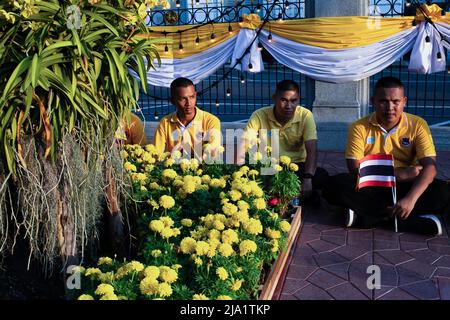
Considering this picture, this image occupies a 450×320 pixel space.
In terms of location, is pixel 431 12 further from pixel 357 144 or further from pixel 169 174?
pixel 169 174

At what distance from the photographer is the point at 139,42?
2912mm

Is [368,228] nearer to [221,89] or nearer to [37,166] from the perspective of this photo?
[37,166]

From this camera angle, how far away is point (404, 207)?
12.7 ft

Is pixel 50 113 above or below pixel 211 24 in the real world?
below

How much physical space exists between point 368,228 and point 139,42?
2.32 meters

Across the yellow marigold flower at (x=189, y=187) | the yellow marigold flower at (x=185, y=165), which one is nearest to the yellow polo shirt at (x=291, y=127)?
the yellow marigold flower at (x=185, y=165)

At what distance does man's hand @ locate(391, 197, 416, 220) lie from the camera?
3873 mm

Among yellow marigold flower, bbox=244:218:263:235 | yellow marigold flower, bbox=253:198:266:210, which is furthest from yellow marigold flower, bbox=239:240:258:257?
yellow marigold flower, bbox=253:198:266:210

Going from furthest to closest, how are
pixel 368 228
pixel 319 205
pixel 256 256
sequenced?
1. pixel 319 205
2. pixel 368 228
3. pixel 256 256

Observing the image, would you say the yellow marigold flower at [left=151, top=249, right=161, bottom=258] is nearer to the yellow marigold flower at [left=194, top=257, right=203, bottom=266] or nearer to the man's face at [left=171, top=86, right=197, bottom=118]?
the yellow marigold flower at [left=194, top=257, right=203, bottom=266]

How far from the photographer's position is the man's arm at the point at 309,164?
14.9 ft

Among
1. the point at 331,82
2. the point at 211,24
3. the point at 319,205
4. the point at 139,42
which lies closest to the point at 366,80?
the point at 331,82

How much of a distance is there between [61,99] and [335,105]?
5.06 metres

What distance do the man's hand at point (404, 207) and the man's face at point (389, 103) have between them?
68 cm
